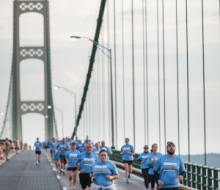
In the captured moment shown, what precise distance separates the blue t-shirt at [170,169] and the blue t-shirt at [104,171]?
0.85 meters

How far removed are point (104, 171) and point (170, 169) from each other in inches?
44.8

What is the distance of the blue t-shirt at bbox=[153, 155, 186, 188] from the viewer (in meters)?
12.1

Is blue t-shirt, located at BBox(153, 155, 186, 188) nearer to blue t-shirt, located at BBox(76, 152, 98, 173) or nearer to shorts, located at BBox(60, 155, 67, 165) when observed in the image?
blue t-shirt, located at BBox(76, 152, 98, 173)

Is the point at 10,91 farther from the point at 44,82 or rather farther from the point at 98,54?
the point at 98,54

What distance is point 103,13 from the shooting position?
4375 centimetres

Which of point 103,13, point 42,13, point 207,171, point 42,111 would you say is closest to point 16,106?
point 42,111

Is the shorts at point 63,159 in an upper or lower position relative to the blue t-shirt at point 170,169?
lower

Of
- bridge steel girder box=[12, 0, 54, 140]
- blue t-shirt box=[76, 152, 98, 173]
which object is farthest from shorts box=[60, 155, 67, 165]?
bridge steel girder box=[12, 0, 54, 140]

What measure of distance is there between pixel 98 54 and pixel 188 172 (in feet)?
111

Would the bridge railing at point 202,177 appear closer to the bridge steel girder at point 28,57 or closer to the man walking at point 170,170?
the man walking at point 170,170

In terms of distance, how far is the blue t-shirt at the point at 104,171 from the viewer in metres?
11.8

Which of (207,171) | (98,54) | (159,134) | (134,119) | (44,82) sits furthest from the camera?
(44,82)

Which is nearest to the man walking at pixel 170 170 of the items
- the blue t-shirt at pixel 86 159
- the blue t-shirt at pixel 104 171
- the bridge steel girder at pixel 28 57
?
the blue t-shirt at pixel 104 171

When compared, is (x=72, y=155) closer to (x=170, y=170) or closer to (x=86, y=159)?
(x=86, y=159)
